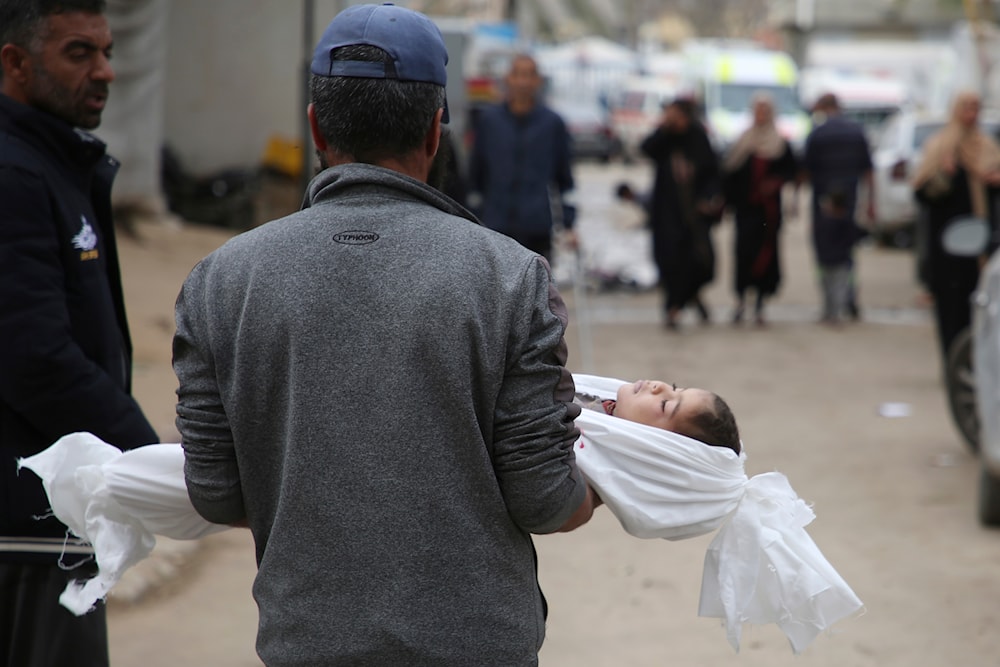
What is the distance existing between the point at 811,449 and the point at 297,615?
626 cm

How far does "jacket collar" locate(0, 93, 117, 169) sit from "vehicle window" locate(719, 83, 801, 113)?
28.9 metres

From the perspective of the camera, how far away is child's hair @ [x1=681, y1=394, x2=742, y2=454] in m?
2.42

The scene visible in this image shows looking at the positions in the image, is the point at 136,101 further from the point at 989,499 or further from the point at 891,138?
the point at 891,138

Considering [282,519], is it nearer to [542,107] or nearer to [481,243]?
[481,243]

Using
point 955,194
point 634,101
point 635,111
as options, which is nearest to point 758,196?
point 955,194

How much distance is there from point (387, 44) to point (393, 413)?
1.87 feet

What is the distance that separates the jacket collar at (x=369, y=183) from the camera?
6.75 ft

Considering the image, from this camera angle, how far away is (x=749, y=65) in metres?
32.0

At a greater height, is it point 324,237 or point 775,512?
point 324,237

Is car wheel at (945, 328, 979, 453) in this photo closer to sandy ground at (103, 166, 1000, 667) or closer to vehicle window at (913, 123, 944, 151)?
sandy ground at (103, 166, 1000, 667)

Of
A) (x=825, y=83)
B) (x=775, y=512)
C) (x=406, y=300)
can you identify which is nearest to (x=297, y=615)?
(x=406, y=300)

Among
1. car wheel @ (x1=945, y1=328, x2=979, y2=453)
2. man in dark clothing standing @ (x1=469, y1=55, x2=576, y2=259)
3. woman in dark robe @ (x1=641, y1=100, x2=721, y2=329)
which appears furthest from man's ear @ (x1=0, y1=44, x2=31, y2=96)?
woman in dark robe @ (x1=641, y1=100, x2=721, y2=329)

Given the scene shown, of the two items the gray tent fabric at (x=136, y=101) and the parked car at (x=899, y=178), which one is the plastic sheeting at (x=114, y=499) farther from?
the parked car at (x=899, y=178)

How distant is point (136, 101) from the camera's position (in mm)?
13344
